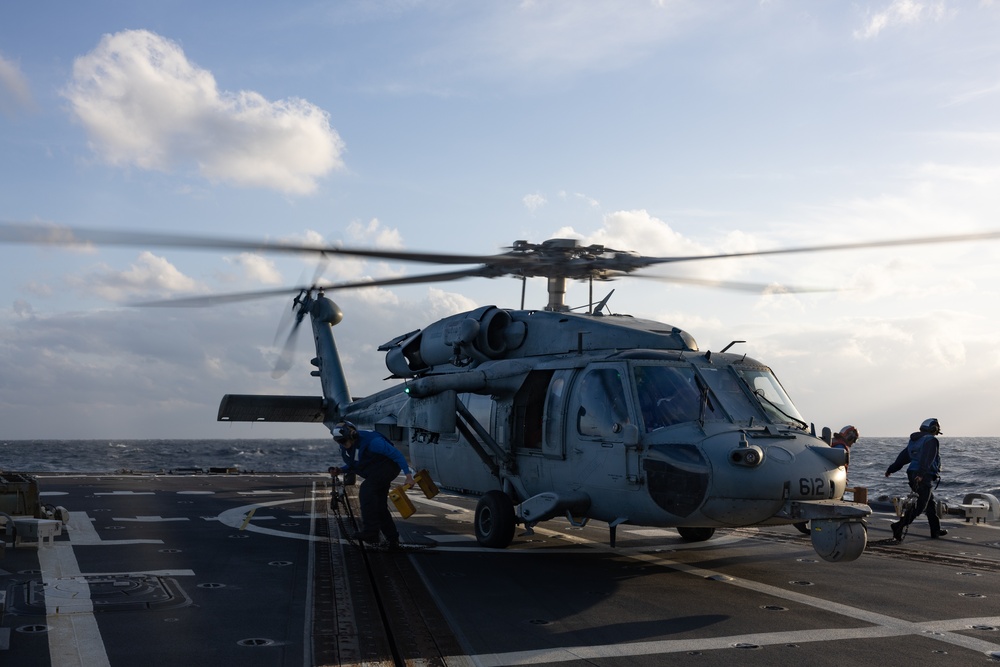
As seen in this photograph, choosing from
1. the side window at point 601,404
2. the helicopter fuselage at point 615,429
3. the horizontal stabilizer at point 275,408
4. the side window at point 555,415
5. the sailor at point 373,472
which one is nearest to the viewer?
the helicopter fuselage at point 615,429

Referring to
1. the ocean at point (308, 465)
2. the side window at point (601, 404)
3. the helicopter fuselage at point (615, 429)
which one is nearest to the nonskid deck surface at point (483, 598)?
the helicopter fuselage at point (615, 429)

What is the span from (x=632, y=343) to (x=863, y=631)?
478 cm

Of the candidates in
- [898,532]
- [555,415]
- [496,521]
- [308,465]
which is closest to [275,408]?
[496,521]

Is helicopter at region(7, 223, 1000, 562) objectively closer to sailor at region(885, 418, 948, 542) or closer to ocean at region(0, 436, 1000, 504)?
sailor at region(885, 418, 948, 542)

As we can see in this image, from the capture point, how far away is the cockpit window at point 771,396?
10.4 m

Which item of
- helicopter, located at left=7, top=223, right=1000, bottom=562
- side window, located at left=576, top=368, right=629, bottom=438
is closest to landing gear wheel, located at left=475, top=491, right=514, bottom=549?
helicopter, located at left=7, top=223, right=1000, bottom=562

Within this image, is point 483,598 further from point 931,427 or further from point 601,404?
point 931,427

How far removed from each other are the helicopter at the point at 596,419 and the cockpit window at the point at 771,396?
0.08 feet

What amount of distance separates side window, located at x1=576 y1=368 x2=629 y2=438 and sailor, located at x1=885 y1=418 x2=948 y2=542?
520 cm

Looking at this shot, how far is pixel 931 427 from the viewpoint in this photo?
13281 millimetres

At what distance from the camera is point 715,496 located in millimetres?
9008

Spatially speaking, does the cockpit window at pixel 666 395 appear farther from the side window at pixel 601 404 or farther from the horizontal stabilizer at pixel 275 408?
the horizontal stabilizer at pixel 275 408

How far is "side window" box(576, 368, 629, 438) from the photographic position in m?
10.2

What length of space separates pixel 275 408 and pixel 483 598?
1273 cm
